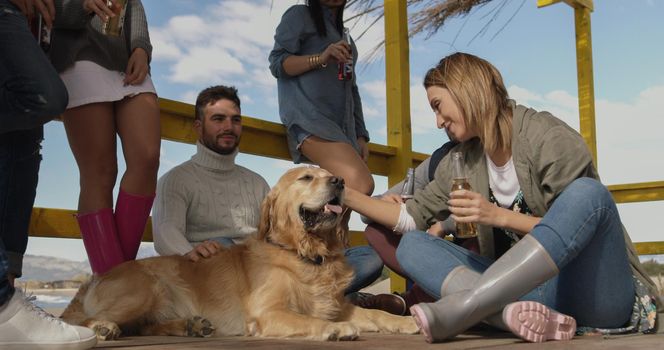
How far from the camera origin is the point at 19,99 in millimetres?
2203

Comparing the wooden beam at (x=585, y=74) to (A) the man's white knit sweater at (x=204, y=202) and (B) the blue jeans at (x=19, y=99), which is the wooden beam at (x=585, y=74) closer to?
(A) the man's white knit sweater at (x=204, y=202)

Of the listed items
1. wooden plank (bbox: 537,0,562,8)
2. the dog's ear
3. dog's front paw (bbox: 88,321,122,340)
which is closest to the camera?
dog's front paw (bbox: 88,321,122,340)

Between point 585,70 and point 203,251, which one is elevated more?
point 585,70

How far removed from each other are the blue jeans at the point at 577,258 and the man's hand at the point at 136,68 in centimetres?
133

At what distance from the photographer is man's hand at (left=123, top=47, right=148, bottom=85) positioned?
2965 mm

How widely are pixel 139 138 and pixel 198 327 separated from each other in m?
0.84

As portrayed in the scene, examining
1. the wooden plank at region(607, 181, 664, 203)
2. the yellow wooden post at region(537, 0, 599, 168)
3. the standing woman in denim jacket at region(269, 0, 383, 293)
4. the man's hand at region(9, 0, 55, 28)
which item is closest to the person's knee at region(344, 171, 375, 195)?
the standing woman in denim jacket at region(269, 0, 383, 293)

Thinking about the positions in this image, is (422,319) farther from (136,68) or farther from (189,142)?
(189,142)

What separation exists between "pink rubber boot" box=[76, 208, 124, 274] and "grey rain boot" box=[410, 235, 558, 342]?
4.73 ft

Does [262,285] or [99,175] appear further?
[262,285]

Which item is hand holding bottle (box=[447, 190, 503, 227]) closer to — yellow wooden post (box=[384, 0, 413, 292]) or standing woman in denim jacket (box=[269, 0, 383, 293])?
standing woman in denim jacket (box=[269, 0, 383, 293])

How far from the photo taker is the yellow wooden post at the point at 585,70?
773 cm

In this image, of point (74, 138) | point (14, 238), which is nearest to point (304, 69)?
point (74, 138)

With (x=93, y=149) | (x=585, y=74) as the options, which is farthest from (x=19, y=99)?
(x=585, y=74)
